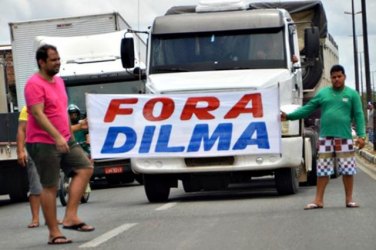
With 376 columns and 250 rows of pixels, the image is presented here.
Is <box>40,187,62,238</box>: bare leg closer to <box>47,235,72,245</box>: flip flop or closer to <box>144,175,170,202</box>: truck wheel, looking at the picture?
<box>47,235,72,245</box>: flip flop

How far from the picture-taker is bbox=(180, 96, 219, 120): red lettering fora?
1486cm

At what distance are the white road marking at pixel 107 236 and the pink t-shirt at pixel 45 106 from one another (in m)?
1.10

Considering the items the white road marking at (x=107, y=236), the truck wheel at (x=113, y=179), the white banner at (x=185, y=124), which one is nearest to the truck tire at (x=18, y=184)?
the white banner at (x=185, y=124)

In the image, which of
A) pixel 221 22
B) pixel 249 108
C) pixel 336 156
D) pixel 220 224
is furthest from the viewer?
pixel 221 22

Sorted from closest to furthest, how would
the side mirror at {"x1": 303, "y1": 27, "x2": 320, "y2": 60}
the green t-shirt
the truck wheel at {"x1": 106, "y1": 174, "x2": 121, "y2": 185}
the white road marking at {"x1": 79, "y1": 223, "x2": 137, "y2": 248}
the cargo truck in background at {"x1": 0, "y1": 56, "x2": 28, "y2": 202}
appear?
1. the white road marking at {"x1": 79, "y1": 223, "x2": 137, "y2": 248}
2. the green t-shirt
3. the side mirror at {"x1": 303, "y1": 27, "x2": 320, "y2": 60}
4. the cargo truck in background at {"x1": 0, "y1": 56, "x2": 28, "y2": 202}
5. the truck wheel at {"x1": 106, "y1": 174, "x2": 121, "y2": 185}

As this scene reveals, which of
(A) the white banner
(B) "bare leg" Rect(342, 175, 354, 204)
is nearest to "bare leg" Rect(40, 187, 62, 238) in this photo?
(B) "bare leg" Rect(342, 175, 354, 204)

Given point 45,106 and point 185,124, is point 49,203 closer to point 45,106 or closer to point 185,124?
point 45,106

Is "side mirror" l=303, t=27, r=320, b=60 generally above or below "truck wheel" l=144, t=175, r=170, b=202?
above

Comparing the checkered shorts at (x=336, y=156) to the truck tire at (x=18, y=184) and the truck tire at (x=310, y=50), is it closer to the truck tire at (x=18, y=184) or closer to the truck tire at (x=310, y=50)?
the truck tire at (x=310, y=50)

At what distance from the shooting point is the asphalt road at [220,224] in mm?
9742

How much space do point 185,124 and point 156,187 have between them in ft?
3.72

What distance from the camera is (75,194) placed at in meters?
10.0

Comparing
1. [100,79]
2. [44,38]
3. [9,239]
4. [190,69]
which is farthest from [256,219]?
[44,38]

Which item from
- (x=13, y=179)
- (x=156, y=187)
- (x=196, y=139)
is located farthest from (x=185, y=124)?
(x=13, y=179)
